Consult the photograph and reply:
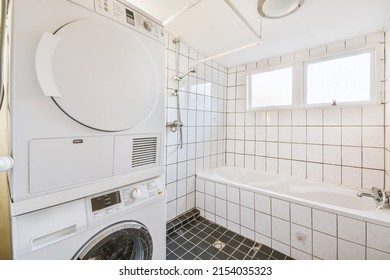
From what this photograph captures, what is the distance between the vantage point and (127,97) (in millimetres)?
843

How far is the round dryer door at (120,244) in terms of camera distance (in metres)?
0.73

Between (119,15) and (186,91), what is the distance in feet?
4.05

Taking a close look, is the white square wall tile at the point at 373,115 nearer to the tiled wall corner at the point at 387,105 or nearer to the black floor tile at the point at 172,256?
the tiled wall corner at the point at 387,105

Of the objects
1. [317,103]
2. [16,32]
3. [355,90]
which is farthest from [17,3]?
[355,90]

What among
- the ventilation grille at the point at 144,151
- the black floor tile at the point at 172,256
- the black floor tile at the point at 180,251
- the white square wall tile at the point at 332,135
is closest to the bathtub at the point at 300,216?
the white square wall tile at the point at 332,135

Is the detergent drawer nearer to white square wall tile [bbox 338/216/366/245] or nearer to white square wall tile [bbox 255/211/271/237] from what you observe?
white square wall tile [bbox 255/211/271/237]

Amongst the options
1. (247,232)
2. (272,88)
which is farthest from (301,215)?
(272,88)

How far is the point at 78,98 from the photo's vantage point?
0.68m

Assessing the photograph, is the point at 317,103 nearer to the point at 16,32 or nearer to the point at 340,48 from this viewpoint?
the point at 340,48

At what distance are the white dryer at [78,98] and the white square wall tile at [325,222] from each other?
1.35 meters

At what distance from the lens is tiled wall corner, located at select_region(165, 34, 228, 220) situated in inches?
74.5

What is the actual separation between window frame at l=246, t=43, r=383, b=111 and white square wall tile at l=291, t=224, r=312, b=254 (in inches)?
51.4

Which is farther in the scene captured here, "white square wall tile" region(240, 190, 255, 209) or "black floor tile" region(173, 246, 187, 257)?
"white square wall tile" region(240, 190, 255, 209)

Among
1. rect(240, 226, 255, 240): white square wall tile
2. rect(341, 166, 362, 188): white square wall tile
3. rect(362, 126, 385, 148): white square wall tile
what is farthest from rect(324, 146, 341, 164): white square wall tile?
rect(240, 226, 255, 240): white square wall tile
